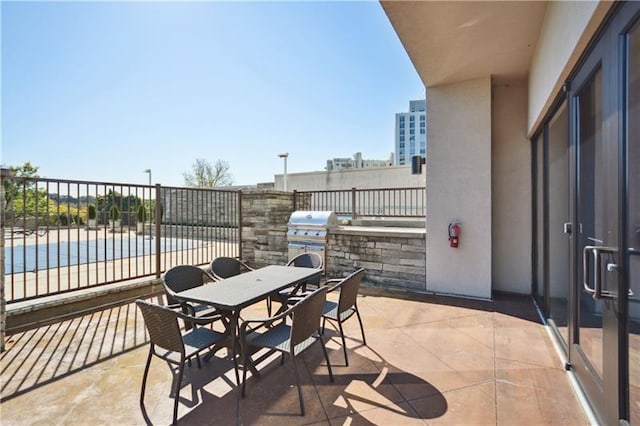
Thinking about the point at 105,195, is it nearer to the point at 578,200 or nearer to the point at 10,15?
the point at 10,15

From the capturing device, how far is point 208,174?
21062 millimetres

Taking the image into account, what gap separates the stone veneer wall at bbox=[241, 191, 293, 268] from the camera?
580 cm

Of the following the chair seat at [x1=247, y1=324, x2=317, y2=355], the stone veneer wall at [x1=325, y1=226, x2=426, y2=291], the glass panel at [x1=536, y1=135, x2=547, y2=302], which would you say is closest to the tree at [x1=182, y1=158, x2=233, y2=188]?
the stone veneer wall at [x1=325, y1=226, x2=426, y2=291]

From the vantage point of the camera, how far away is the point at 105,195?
3.98 m

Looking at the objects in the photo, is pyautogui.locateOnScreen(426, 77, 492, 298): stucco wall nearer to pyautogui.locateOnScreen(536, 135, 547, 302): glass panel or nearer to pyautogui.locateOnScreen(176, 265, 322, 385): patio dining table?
pyautogui.locateOnScreen(536, 135, 547, 302): glass panel

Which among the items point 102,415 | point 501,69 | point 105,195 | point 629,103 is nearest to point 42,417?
point 102,415

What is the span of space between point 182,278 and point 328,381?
167 centimetres

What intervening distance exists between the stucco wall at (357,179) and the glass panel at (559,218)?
25.0ft

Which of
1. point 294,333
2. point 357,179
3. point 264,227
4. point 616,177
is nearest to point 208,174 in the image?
point 357,179

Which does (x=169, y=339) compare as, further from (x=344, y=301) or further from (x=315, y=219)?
(x=315, y=219)

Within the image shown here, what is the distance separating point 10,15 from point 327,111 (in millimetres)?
7417

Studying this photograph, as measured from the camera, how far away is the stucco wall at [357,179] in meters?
11.7

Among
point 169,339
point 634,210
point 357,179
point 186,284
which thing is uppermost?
point 357,179

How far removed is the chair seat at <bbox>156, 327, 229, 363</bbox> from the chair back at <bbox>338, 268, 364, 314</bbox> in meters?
0.95
